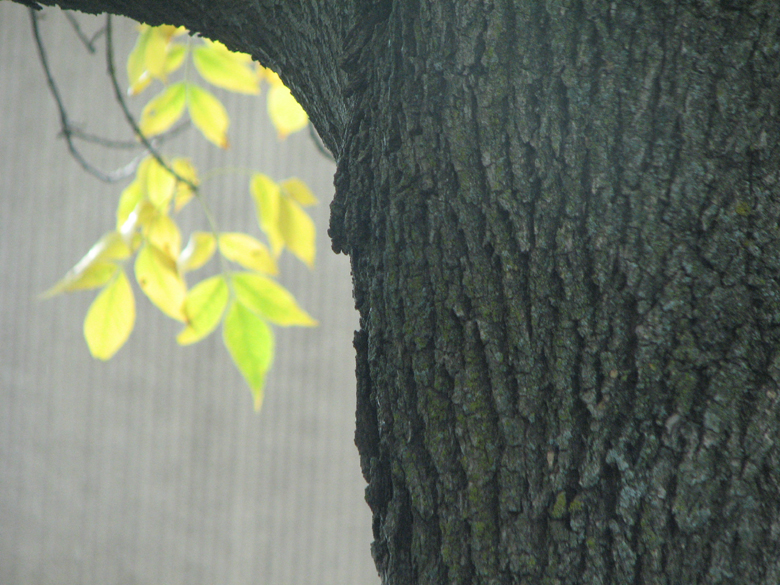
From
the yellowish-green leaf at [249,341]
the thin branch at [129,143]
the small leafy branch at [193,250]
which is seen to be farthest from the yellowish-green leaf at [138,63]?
the yellowish-green leaf at [249,341]

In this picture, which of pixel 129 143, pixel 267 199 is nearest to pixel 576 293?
pixel 267 199

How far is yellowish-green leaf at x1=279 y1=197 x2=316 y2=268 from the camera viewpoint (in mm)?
765

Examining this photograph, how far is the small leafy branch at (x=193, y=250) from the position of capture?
0.63 metres

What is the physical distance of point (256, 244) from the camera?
2.44 feet

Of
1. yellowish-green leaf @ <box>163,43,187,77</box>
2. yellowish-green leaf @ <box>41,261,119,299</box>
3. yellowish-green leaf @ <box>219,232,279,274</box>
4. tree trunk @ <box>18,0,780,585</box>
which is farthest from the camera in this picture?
yellowish-green leaf @ <box>163,43,187,77</box>

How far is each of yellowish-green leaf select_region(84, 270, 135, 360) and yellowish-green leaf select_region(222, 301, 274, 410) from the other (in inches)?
3.7

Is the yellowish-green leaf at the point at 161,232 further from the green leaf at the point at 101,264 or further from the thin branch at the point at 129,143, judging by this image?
the thin branch at the point at 129,143

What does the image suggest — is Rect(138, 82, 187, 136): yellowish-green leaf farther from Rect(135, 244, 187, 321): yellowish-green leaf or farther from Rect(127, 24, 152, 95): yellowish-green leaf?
Rect(135, 244, 187, 321): yellowish-green leaf

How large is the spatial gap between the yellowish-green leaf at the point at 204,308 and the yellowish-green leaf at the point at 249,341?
0.06ft

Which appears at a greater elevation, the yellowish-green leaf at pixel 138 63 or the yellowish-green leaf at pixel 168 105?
the yellowish-green leaf at pixel 138 63

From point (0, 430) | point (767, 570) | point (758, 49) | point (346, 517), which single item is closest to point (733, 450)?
point (767, 570)

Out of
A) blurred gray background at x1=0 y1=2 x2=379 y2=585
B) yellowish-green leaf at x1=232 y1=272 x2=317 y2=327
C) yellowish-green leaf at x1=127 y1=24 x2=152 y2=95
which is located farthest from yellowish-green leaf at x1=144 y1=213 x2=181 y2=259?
blurred gray background at x1=0 y1=2 x2=379 y2=585

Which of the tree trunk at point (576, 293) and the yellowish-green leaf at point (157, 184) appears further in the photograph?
the yellowish-green leaf at point (157, 184)

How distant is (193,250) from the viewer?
0.78 m
